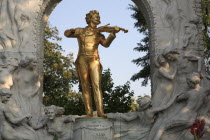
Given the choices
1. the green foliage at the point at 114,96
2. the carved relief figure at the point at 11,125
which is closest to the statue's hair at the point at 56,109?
the carved relief figure at the point at 11,125

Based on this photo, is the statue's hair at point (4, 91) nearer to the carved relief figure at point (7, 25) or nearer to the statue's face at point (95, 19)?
the carved relief figure at point (7, 25)

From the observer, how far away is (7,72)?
946 cm

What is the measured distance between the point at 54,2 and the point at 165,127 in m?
4.77

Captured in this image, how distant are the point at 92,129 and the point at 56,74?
1039cm

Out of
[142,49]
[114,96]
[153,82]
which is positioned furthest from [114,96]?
[153,82]

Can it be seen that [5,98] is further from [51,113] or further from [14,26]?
[14,26]

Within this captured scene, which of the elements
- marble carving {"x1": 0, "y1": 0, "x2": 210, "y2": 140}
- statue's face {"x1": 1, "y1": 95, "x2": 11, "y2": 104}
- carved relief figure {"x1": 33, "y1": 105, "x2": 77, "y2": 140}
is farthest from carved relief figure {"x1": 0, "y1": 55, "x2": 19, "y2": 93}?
carved relief figure {"x1": 33, "y1": 105, "x2": 77, "y2": 140}

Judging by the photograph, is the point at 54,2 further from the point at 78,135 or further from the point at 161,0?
the point at 78,135

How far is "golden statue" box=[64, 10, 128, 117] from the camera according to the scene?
9.39 m

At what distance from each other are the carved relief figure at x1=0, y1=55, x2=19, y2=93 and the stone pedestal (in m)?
1.83

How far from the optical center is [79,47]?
971 centimetres

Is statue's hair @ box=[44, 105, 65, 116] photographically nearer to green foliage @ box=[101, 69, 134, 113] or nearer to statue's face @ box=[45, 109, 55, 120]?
statue's face @ box=[45, 109, 55, 120]

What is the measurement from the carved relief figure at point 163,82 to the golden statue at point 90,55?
4.15 ft

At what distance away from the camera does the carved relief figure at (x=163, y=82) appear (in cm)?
960
